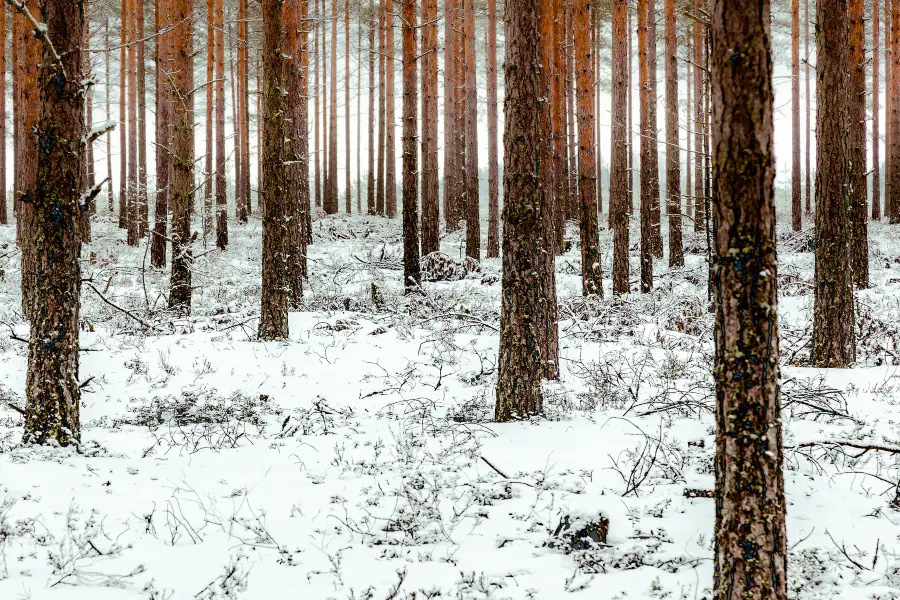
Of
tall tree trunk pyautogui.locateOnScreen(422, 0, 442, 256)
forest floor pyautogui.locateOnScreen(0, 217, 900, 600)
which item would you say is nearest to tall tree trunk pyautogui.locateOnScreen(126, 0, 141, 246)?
tall tree trunk pyautogui.locateOnScreen(422, 0, 442, 256)

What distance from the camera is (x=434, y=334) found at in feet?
29.4

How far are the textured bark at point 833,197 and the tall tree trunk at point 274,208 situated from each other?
6544mm

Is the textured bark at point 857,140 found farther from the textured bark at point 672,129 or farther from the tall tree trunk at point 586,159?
the textured bark at point 672,129

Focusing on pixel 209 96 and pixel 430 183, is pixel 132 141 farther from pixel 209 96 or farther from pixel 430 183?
pixel 430 183

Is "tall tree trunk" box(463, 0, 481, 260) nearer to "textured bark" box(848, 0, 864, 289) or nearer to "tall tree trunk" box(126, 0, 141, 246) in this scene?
"textured bark" box(848, 0, 864, 289)

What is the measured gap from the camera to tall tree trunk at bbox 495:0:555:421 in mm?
5219

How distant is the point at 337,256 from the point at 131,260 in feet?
18.9

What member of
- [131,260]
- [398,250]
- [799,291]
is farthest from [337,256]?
[799,291]

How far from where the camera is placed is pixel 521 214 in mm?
5238

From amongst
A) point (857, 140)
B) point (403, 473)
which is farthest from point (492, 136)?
point (403, 473)

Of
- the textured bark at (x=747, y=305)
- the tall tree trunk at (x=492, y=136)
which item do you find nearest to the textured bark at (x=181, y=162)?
the tall tree trunk at (x=492, y=136)

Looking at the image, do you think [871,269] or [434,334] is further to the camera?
[871,269]

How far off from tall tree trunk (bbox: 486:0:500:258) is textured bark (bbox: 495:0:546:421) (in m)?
13.4

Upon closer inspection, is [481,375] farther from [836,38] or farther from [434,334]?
[836,38]
